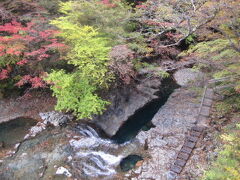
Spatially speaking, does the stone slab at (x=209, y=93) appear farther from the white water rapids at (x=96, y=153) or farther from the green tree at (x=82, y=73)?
the green tree at (x=82, y=73)

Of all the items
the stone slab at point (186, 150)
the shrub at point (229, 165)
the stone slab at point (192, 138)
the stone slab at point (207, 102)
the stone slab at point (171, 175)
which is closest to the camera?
the shrub at point (229, 165)

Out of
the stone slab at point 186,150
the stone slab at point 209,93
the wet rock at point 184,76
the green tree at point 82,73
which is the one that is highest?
the green tree at point 82,73

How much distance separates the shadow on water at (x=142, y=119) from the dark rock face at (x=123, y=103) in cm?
22

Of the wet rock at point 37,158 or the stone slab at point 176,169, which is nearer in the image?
the stone slab at point 176,169

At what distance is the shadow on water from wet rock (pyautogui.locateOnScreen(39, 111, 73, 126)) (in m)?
2.71

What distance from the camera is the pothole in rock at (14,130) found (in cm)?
988

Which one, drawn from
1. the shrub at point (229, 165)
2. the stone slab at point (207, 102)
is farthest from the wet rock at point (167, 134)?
the shrub at point (229, 165)

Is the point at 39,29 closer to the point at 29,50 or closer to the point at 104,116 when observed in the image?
the point at 29,50

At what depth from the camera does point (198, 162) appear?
8047 millimetres

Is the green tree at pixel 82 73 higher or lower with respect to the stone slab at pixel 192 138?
higher

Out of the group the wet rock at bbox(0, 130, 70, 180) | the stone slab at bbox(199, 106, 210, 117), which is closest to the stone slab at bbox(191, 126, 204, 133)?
the stone slab at bbox(199, 106, 210, 117)

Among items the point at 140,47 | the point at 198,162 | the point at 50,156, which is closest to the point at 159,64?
the point at 140,47

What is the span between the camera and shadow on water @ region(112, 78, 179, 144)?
10.3 m

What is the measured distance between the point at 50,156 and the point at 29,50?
5142 millimetres
